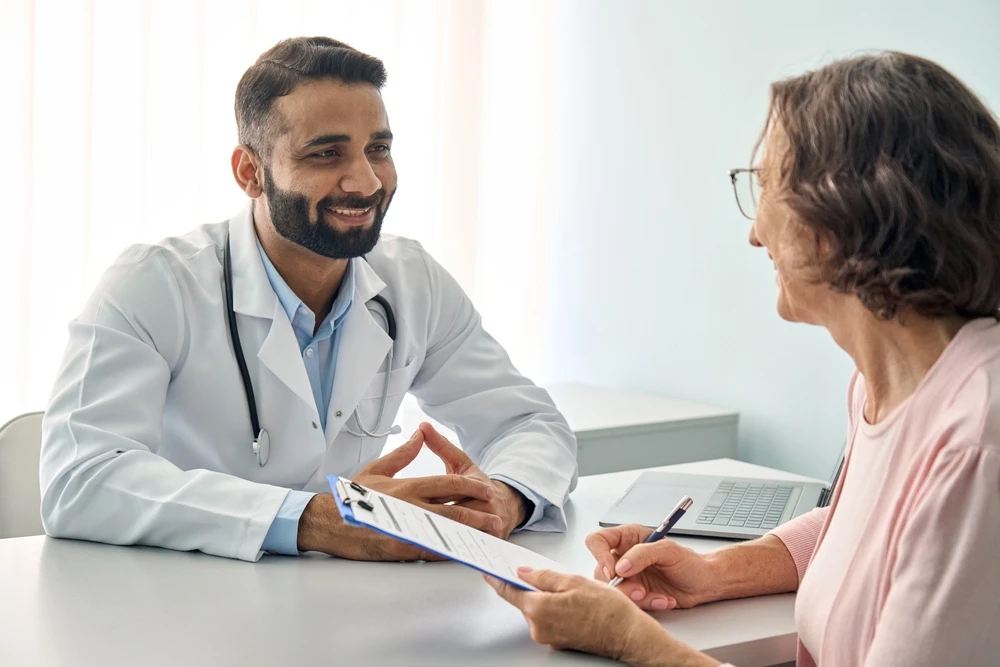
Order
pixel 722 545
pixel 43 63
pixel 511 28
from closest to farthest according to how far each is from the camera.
Result: pixel 722 545
pixel 43 63
pixel 511 28

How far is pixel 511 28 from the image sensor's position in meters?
3.62

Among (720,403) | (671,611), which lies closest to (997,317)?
(671,611)

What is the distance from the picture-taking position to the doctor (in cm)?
136

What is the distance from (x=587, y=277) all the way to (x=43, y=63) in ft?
5.71

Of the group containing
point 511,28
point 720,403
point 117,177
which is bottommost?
point 720,403

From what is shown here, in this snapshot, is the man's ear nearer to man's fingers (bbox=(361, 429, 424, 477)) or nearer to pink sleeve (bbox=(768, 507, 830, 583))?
man's fingers (bbox=(361, 429, 424, 477))

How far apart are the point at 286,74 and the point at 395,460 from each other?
0.71 metres

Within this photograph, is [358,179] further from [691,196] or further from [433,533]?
[691,196]

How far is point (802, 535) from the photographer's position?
4.43 feet

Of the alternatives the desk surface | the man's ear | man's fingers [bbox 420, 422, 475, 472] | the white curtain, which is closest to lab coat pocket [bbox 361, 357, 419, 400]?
man's fingers [bbox 420, 422, 475, 472]

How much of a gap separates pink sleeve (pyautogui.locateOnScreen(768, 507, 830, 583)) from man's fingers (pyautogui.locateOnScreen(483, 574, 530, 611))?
411mm


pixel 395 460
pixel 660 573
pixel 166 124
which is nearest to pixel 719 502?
pixel 660 573

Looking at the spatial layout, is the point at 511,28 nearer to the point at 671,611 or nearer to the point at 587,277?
the point at 587,277

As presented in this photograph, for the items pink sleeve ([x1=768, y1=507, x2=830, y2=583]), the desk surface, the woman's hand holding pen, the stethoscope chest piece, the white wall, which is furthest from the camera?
the white wall
